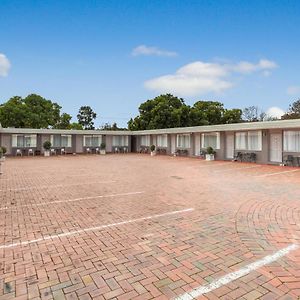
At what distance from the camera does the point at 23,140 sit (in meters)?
26.9

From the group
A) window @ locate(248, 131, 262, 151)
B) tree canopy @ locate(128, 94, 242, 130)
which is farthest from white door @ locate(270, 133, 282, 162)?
tree canopy @ locate(128, 94, 242, 130)

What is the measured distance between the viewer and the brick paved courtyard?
9.80ft

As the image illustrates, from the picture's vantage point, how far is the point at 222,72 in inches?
1302

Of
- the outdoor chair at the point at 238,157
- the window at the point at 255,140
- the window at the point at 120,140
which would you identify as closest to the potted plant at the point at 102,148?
the window at the point at 120,140

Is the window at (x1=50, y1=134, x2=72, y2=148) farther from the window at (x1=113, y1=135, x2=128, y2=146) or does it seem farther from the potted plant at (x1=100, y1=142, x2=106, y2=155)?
the window at (x1=113, y1=135, x2=128, y2=146)

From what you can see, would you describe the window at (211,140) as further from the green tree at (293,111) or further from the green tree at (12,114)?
the green tree at (12,114)

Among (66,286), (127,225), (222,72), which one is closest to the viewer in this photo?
(66,286)

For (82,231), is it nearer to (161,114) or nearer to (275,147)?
(275,147)

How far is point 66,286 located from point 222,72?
33642 millimetres

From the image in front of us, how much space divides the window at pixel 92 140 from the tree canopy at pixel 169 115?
9.59m

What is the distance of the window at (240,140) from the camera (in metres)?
19.8

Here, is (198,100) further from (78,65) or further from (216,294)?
(216,294)

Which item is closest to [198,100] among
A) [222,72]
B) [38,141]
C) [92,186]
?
[222,72]

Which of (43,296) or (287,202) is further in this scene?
(287,202)
